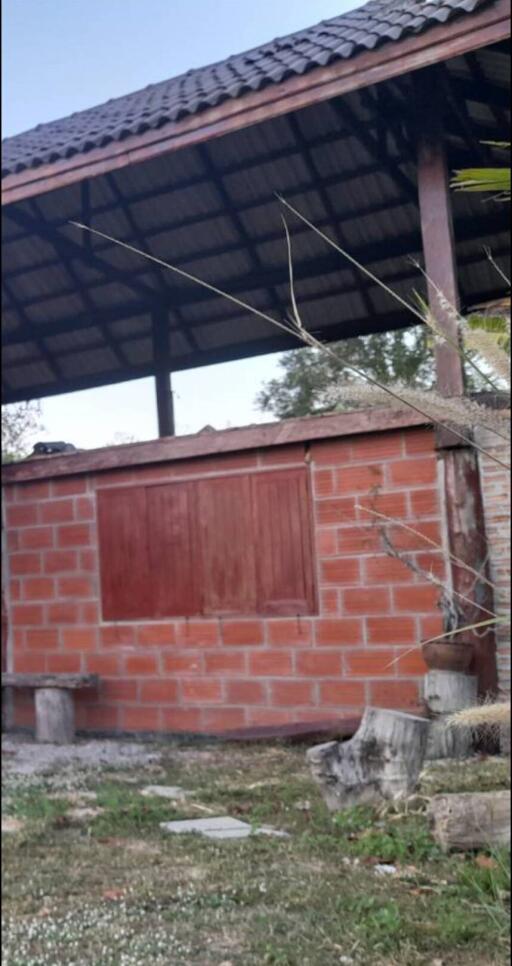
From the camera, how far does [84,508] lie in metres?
2.39

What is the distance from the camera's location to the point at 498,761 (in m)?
1.58

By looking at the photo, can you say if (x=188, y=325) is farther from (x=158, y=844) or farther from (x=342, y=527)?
(x=158, y=844)

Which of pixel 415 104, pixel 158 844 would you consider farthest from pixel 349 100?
pixel 158 844

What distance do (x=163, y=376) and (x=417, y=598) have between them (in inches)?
20.7

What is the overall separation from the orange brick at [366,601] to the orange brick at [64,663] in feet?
4.19

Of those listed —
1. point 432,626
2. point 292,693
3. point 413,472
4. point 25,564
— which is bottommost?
point 292,693

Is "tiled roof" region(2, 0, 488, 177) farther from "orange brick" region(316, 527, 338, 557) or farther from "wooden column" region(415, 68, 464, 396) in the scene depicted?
"orange brick" region(316, 527, 338, 557)

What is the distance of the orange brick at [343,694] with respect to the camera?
6.22ft

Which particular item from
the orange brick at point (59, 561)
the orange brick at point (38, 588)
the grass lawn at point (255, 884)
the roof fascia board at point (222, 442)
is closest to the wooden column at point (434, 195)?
the roof fascia board at point (222, 442)

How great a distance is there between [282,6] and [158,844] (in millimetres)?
2468

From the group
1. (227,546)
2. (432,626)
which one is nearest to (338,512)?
(432,626)

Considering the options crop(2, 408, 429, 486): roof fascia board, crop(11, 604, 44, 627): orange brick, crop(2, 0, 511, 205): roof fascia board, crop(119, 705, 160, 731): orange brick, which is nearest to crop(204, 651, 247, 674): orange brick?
crop(119, 705, 160, 731): orange brick

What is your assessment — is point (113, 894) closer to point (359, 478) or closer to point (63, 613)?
point (63, 613)

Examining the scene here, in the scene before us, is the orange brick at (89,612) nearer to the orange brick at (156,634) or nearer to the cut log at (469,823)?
the orange brick at (156,634)
